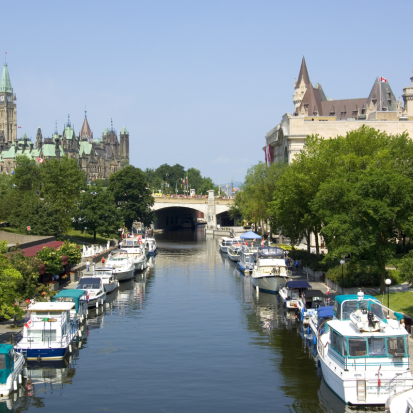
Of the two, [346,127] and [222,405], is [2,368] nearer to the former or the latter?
[222,405]

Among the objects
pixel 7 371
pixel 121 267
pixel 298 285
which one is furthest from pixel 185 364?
pixel 121 267

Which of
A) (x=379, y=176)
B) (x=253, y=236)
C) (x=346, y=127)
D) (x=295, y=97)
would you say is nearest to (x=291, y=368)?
(x=379, y=176)

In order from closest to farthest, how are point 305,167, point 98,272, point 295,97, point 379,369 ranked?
point 379,369
point 98,272
point 305,167
point 295,97

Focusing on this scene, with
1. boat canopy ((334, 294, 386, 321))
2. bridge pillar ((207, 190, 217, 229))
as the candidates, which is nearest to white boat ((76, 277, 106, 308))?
boat canopy ((334, 294, 386, 321))

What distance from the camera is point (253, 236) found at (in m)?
96.6

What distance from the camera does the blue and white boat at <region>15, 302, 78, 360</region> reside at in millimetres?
35062

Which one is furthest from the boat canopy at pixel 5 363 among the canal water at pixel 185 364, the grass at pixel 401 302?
the grass at pixel 401 302

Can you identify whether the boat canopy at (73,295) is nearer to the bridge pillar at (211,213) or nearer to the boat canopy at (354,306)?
the boat canopy at (354,306)

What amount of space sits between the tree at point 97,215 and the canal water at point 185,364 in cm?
3770

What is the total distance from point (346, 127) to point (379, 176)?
194ft

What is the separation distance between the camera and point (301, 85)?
178625 millimetres

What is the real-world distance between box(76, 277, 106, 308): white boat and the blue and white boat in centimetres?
1293

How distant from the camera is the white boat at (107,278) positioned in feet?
193

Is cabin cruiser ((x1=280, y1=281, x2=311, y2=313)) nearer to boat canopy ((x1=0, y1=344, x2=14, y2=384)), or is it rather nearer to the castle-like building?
boat canopy ((x1=0, y1=344, x2=14, y2=384))
